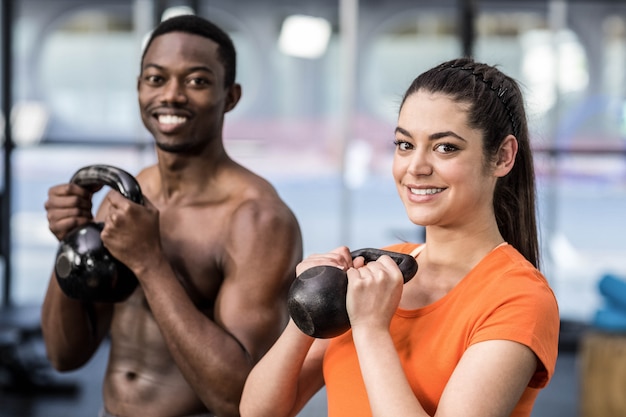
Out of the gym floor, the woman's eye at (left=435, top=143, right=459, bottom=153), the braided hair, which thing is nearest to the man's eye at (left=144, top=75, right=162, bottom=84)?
the braided hair

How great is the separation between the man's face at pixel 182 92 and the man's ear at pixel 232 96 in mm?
33

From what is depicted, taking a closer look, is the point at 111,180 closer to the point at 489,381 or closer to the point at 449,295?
the point at 449,295

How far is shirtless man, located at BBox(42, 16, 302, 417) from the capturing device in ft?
5.42

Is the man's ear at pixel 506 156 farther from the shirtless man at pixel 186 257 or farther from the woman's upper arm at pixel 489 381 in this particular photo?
the shirtless man at pixel 186 257

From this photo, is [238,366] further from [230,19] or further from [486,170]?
[230,19]

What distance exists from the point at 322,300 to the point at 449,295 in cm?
19

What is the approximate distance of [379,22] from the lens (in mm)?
7102

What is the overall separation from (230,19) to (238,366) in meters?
5.84

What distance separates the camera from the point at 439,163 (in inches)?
50.6

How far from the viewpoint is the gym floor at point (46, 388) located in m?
4.28

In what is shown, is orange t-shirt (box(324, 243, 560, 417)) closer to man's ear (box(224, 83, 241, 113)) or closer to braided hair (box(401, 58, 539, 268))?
braided hair (box(401, 58, 539, 268))

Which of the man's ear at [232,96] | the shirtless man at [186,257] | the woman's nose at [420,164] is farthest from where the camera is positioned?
the man's ear at [232,96]

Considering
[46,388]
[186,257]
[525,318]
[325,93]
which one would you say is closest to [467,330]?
[525,318]

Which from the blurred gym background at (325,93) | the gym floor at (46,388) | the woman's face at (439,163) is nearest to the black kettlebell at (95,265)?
the woman's face at (439,163)
